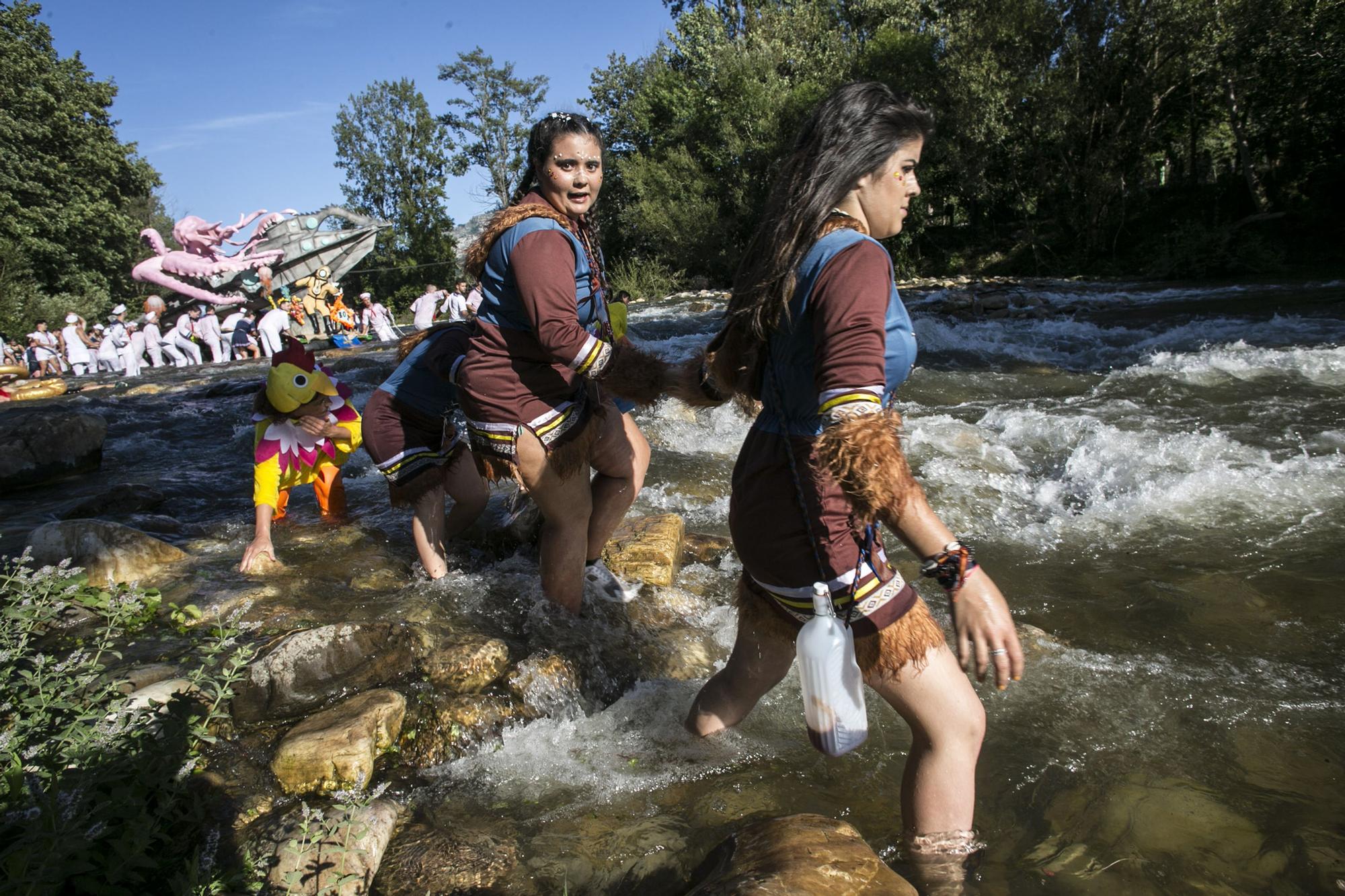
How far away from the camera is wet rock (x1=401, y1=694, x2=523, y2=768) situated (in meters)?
2.81

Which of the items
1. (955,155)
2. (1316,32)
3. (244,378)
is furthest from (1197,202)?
(244,378)

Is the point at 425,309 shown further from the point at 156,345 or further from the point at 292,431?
the point at 292,431

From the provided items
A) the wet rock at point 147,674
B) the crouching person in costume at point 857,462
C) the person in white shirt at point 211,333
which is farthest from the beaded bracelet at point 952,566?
the person in white shirt at point 211,333

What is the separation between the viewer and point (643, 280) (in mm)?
28156

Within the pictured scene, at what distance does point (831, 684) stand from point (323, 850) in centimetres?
138

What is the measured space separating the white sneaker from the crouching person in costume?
1.74 meters

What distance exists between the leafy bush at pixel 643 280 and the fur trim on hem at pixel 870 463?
84.6ft

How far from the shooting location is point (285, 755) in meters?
2.61

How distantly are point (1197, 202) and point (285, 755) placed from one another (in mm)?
27800

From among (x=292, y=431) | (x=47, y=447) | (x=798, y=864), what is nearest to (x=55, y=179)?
(x=47, y=447)

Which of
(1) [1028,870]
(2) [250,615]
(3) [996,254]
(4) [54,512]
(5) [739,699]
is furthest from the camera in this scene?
(3) [996,254]

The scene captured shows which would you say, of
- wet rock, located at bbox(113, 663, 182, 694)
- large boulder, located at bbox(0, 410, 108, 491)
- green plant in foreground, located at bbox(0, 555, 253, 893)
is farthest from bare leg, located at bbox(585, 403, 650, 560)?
large boulder, located at bbox(0, 410, 108, 491)

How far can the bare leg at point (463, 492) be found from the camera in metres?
4.25

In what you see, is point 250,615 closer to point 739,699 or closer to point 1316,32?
point 739,699
